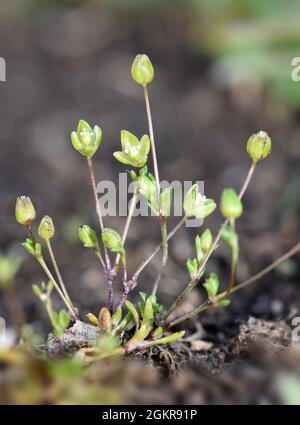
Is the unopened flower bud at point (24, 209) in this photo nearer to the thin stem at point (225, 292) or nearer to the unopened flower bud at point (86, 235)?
the unopened flower bud at point (86, 235)

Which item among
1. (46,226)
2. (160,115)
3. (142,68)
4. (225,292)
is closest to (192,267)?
(225,292)

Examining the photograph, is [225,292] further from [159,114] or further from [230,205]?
[159,114]

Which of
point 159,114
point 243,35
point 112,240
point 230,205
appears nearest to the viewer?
point 230,205

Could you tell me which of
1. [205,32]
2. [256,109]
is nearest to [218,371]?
[256,109]

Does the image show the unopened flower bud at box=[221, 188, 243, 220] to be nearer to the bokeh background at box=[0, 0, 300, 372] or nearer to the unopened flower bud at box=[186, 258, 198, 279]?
the unopened flower bud at box=[186, 258, 198, 279]

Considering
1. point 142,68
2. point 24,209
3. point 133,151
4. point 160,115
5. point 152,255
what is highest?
point 160,115

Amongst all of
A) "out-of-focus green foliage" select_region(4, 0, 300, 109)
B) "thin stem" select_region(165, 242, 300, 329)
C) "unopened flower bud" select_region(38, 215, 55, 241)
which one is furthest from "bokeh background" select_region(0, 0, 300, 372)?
"unopened flower bud" select_region(38, 215, 55, 241)

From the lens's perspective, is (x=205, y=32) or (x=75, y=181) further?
(x=205, y=32)
